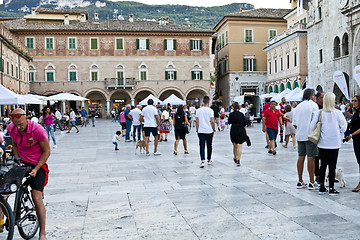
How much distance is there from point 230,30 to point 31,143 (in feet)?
152

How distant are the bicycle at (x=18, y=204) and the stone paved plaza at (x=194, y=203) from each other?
28 cm

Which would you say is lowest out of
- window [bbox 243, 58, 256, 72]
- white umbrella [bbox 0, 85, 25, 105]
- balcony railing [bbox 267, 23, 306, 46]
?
white umbrella [bbox 0, 85, 25, 105]

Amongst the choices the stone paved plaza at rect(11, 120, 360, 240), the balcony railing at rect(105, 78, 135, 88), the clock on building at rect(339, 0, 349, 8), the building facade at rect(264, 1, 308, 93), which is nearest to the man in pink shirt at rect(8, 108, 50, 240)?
the stone paved plaza at rect(11, 120, 360, 240)

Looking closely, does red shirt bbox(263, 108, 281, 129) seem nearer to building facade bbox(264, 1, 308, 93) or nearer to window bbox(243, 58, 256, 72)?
building facade bbox(264, 1, 308, 93)

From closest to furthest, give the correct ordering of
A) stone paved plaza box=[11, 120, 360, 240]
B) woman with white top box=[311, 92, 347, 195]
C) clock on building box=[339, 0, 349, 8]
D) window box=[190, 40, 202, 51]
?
stone paved plaza box=[11, 120, 360, 240] → woman with white top box=[311, 92, 347, 195] → clock on building box=[339, 0, 349, 8] → window box=[190, 40, 202, 51]

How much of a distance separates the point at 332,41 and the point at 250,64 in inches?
765

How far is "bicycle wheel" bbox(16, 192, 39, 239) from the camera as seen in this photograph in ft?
14.3

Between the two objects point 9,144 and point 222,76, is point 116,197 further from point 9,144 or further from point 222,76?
point 222,76

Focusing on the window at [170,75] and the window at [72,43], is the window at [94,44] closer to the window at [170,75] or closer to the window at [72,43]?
the window at [72,43]

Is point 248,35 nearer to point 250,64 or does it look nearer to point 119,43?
point 250,64

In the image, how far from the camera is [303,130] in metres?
6.88

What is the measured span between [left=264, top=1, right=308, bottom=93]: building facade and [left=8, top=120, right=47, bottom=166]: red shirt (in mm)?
30768

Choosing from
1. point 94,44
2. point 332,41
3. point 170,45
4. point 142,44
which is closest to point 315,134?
point 332,41

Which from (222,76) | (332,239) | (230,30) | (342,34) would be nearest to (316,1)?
(342,34)
